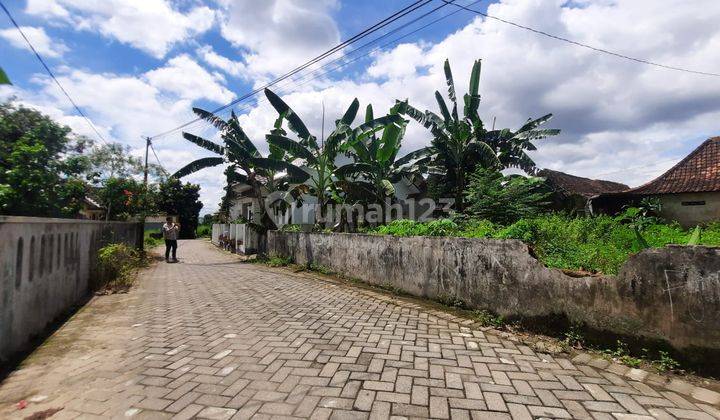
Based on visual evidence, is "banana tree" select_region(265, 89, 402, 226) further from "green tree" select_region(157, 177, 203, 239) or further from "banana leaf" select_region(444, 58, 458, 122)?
"green tree" select_region(157, 177, 203, 239)

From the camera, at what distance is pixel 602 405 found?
8.71 ft

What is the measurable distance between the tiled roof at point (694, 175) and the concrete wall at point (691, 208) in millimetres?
255

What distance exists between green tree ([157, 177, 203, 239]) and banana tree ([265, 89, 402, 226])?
92.9ft

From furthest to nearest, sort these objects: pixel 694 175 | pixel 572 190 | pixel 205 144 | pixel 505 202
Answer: pixel 572 190 → pixel 205 144 → pixel 694 175 → pixel 505 202

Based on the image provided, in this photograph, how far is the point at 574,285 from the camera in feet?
12.7

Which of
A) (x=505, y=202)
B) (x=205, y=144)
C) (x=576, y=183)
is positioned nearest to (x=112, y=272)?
(x=205, y=144)

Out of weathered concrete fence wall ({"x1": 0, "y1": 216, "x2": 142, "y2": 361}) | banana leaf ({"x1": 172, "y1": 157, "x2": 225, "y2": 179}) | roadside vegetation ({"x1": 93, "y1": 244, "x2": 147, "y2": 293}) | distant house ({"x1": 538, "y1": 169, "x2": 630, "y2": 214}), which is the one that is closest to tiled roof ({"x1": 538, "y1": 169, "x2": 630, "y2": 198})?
distant house ({"x1": 538, "y1": 169, "x2": 630, "y2": 214})

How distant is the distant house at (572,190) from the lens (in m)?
13.4

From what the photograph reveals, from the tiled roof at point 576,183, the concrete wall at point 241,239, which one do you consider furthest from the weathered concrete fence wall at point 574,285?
the tiled roof at point 576,183

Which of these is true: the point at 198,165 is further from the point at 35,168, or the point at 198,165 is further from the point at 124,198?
the point at 35,168

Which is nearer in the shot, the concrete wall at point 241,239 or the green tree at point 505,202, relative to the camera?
the green tree at point 505,202

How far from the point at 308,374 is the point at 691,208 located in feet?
44.8

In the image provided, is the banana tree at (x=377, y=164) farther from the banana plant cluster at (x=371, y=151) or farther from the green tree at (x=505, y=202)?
the green tree at (x=505, y=202)

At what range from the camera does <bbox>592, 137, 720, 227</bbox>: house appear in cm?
1054
